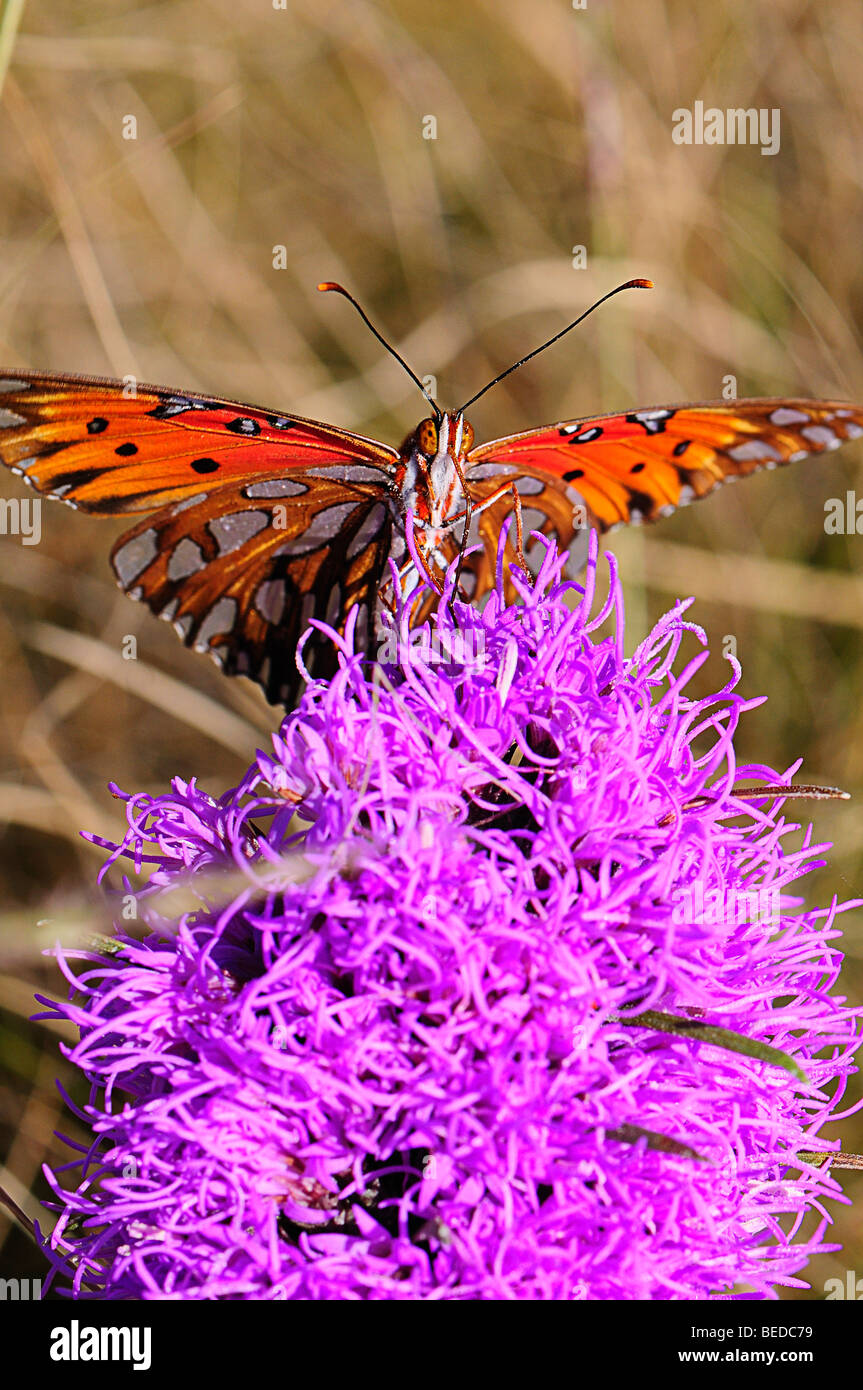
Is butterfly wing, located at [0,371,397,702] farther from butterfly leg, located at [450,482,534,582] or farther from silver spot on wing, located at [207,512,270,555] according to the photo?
butterfly leg, located at [450,482,534,582]

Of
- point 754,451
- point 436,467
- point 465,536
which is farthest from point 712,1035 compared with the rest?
point 754,451

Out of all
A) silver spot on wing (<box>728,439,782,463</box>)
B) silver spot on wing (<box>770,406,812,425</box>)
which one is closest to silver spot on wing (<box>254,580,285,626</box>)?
silver spot on wing (<box>728,439,782,463</box>)

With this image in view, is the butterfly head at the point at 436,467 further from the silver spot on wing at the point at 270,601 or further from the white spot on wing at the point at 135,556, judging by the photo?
the white spot on wing at the point at 135,556

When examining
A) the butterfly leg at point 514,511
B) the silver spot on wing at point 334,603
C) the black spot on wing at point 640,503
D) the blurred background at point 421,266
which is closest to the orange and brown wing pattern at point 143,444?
the butterfly leg at point 514,511

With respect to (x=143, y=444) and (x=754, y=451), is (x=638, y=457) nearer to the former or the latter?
(x=754, y=451)
